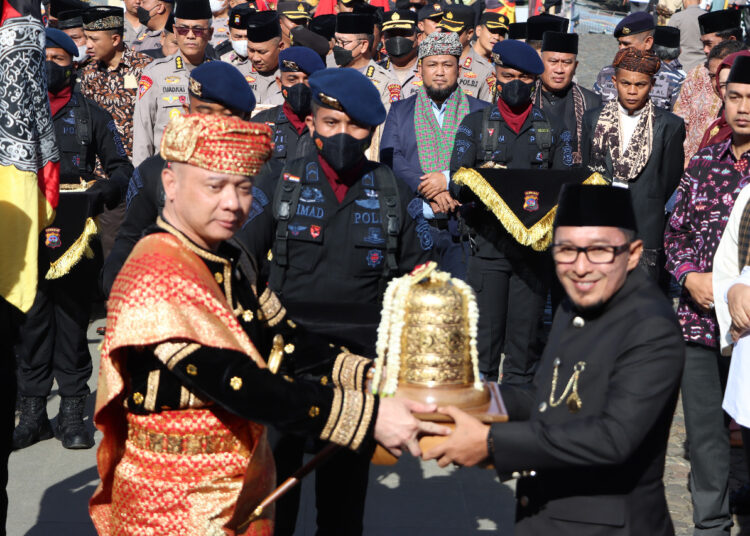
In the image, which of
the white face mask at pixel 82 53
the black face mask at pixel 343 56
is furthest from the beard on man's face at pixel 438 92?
the white face mask at pixel 82 53

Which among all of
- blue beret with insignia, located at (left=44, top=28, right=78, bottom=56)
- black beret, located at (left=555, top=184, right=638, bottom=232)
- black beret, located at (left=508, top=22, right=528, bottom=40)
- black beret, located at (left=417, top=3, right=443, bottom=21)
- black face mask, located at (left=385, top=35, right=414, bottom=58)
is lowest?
black beret, located at (left=555, top=184, right=638, bottom=232)

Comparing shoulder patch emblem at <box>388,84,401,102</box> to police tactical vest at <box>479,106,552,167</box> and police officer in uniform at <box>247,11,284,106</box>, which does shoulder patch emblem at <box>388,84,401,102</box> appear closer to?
police officer in uniform at <box>247,11,284,106</box>

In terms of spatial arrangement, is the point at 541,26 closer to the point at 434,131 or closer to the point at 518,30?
the point at 518,30

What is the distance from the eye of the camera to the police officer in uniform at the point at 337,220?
515 centimetres

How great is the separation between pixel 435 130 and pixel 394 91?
2201mm

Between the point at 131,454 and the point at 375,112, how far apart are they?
2360 millimetres

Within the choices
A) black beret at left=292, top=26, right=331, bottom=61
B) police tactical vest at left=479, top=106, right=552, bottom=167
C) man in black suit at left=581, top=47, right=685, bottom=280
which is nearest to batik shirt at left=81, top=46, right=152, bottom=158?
black beret at left=292, top=26, right=331, bottom=61

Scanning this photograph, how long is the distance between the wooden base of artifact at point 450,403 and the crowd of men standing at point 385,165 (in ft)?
2.62

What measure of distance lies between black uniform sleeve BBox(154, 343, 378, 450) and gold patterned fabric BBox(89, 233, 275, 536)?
0.05 meters

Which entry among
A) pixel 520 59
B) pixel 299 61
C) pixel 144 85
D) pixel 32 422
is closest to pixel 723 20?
pixel 520 59

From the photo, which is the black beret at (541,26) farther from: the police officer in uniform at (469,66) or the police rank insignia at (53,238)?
the police rank insignia at (53,238)

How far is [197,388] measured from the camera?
343 cm

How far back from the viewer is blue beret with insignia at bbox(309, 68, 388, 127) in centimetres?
509

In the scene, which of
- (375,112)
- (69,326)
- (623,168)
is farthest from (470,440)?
(623,168)
